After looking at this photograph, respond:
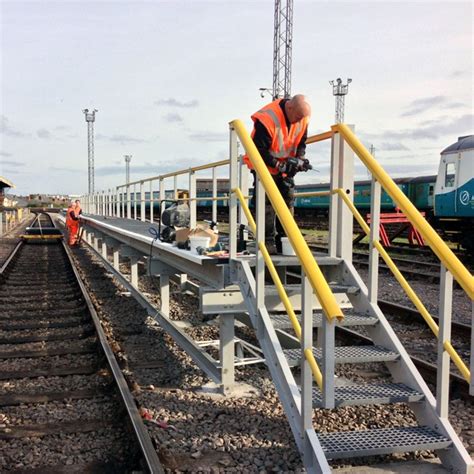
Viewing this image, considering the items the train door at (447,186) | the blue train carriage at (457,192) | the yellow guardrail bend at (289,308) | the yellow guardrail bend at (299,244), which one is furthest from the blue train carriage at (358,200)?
the yellow guardrail bend at (289,308)

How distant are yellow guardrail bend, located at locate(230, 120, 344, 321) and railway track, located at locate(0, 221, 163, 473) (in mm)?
1538

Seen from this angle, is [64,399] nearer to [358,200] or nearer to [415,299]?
[415,299]

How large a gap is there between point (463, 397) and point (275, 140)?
2.88 metres

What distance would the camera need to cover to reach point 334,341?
11.4 feet

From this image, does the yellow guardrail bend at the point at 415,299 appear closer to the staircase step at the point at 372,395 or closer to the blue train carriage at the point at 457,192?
the staircase step at the point at 372,395

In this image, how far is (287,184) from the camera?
538cm

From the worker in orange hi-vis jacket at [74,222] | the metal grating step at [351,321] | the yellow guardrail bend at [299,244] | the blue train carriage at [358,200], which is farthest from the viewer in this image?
the blue train carriage at [358,200]

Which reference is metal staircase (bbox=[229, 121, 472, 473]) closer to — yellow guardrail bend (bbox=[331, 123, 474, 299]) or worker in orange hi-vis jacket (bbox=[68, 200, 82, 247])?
yellow guardrail bend (bbox=[331, 123, 474, 299])

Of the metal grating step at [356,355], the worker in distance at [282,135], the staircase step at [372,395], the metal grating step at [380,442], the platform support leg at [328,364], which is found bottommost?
the metal grating step at [380,442]

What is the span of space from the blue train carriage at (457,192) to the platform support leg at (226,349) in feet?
41.4

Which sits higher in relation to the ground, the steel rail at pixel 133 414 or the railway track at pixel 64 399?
the steel rail at pixel 133 414

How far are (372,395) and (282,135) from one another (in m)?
2.50

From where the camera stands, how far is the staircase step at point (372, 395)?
3564mm

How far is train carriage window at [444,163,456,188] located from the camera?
16.6m
